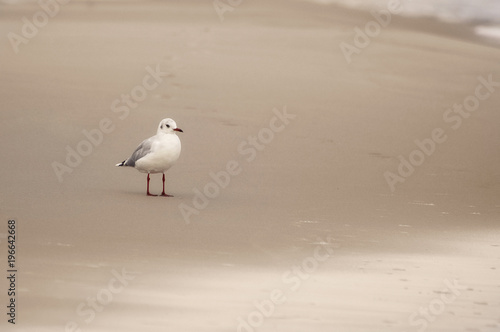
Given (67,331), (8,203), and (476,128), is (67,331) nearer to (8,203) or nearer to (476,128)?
(8,203)

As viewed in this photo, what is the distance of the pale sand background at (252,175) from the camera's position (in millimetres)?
6359

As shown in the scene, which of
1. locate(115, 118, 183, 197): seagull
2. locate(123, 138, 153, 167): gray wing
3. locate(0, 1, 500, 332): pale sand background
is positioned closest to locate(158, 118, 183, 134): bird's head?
locate(115, 118, 183, 197): seagull

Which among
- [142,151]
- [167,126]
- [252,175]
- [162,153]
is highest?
[252,175]

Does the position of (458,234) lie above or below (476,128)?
below

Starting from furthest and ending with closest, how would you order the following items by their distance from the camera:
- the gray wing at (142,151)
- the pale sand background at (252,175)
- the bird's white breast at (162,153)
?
1. the gray wing at (142,151)
2. the bird's white breast at (162,153)
3. the pale sand background at (252,175)

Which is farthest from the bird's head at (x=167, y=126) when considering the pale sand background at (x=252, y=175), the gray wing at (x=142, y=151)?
the pale sand background at (x=252, y=175)

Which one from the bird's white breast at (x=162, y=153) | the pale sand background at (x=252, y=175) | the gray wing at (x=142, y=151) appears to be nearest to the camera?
the pale sand background at (x=252, y=175)

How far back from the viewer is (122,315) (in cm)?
579

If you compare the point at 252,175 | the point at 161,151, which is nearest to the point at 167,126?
the point at 161,151

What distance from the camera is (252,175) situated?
12023mm

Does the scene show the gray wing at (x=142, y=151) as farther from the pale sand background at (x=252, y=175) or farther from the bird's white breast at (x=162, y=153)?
the pale sand background at (x=252, y=175)

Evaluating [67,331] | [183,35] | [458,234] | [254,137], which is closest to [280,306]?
[67,331]

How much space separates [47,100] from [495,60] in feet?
29.8

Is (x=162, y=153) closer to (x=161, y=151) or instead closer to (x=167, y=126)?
(x=161, y=151)
